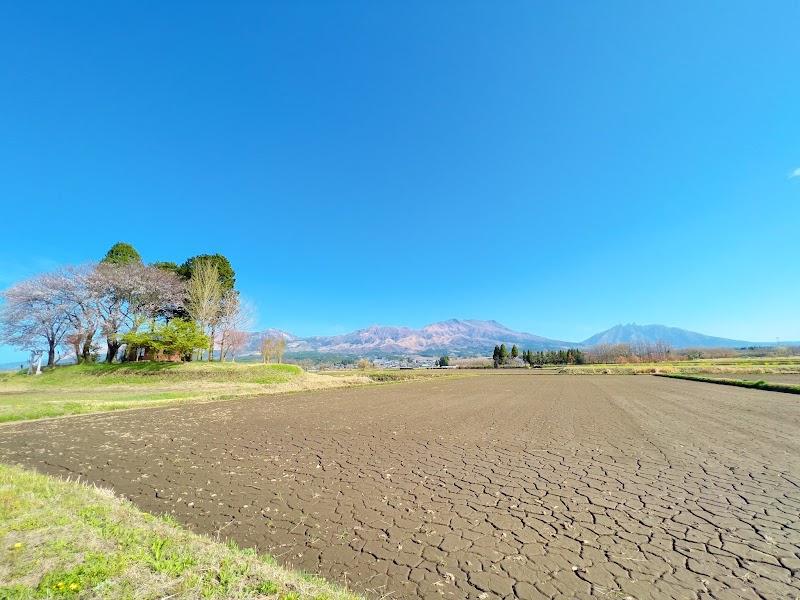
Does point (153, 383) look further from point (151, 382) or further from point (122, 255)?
point (122, 255)

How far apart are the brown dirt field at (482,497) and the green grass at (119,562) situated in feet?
2.62

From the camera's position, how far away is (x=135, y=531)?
4.23 meters

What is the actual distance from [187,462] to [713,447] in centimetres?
1494

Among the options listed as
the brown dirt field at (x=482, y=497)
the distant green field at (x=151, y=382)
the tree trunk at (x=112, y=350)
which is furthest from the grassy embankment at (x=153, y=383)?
the brown dirt field at (x=482, y=497)

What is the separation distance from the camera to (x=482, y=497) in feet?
20.9

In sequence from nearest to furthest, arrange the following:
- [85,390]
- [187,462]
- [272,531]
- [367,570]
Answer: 1. [367,570]
2. [272,531]
3. [187,462]
4. [85,390]

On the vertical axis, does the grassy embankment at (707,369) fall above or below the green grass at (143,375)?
below

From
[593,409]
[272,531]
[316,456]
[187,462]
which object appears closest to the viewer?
[272,531]

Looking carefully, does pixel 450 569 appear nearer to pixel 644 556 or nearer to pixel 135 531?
pixel 644 556

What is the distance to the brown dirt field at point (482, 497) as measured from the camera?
13.3 feet

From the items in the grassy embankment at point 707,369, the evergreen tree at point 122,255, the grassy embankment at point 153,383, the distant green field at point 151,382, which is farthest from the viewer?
the grassy embankment at point 707,369

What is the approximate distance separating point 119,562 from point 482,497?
5488mm

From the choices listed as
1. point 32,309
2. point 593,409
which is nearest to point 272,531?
point 593,409

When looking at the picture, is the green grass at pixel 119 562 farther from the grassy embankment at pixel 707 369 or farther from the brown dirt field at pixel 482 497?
the grassy embankment at pixel 707 369
